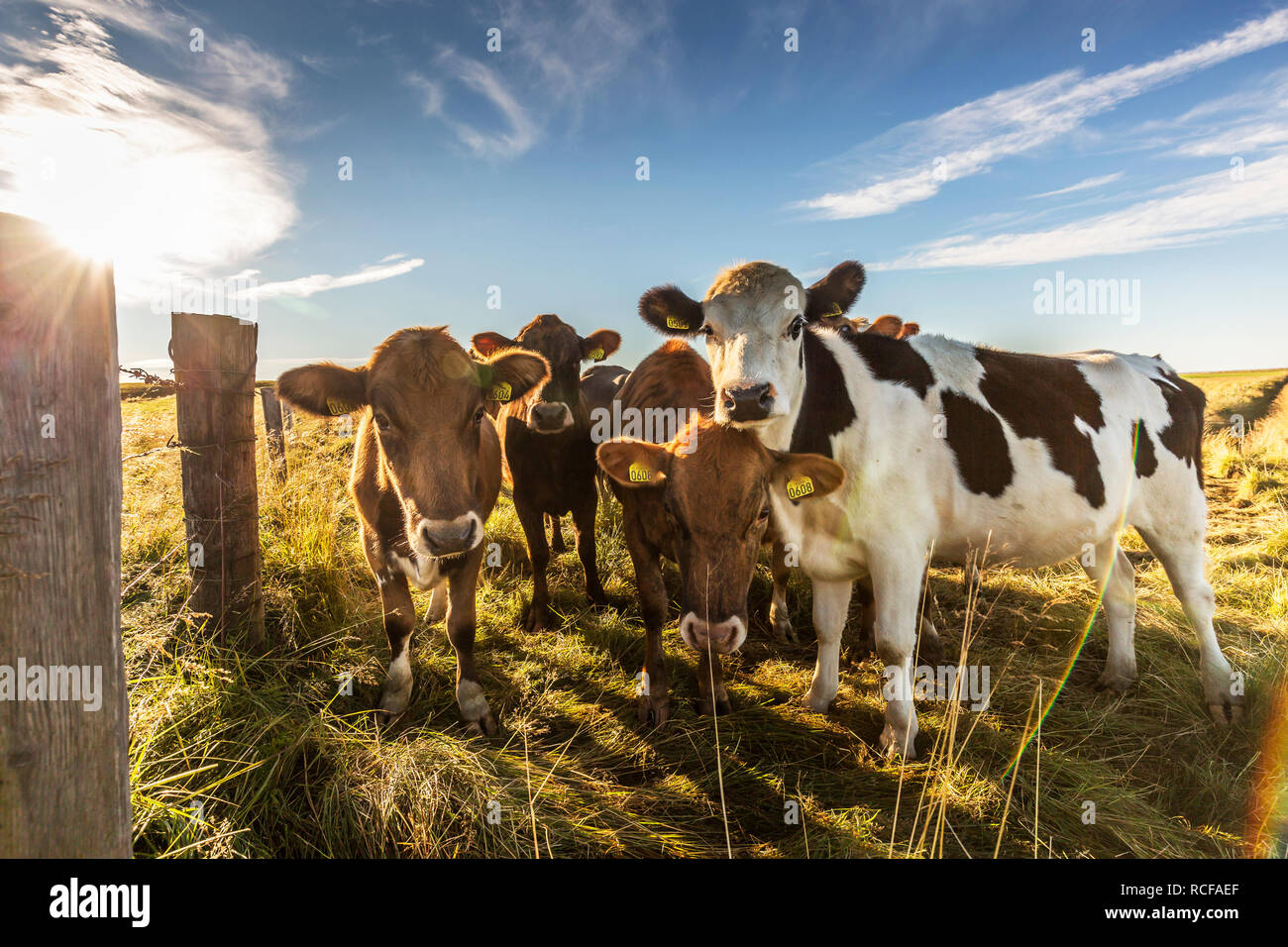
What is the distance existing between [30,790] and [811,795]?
11.7ft

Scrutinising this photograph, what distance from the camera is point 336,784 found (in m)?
3.46

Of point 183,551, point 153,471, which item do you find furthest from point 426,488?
point 153,471

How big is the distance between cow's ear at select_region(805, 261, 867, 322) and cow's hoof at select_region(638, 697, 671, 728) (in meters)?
2.94

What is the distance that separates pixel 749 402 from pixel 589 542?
11.4ft

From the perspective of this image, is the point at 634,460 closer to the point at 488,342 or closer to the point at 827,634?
the point at 827,634

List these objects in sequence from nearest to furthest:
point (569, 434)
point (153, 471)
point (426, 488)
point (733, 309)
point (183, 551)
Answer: point (426, 488), point (733, 309), point (183, 551), point (569, 434), point (153, 471)

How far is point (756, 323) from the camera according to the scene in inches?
166

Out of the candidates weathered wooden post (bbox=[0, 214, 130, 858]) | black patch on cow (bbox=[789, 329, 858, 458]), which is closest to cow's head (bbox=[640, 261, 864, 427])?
black patch on cow (bbox=[789, 329, 858, 458])

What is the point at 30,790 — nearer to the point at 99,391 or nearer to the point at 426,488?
the point at 99,391

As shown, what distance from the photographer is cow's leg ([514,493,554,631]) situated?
249 inches

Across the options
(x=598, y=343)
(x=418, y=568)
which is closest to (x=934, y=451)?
(x=418, y=568)

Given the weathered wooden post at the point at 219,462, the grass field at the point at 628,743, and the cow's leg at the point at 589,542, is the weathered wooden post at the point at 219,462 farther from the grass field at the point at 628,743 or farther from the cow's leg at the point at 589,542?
the cow's leg at the point at 589,542

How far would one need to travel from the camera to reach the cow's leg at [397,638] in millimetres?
4582

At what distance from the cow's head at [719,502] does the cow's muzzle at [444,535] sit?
1.00 meters
